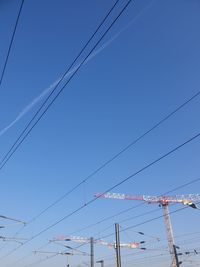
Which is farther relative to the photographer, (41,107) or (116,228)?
(116,228)

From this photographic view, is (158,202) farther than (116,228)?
Yes

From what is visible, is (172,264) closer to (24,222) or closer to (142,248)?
(142,248)

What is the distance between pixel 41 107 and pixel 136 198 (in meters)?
80.1

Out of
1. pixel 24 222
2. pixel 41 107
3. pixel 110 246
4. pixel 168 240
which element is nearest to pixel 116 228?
pixel 24 222

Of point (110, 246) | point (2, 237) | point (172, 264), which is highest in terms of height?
point (110, 246)

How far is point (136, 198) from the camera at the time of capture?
92625mm

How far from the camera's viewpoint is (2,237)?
36625 mm

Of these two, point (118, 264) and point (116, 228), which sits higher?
point (116, 228)

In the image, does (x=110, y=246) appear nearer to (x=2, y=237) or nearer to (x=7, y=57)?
(x=2, y=237)

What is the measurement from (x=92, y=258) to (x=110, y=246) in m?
45.5

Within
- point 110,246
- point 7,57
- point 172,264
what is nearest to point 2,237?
point 7,57

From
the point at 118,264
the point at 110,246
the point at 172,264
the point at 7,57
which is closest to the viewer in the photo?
the point at 7,57

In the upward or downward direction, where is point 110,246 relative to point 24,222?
upward

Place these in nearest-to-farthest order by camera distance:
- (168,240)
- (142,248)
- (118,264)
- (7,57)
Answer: (7,57), (118,264), (142,248), (168,240)
